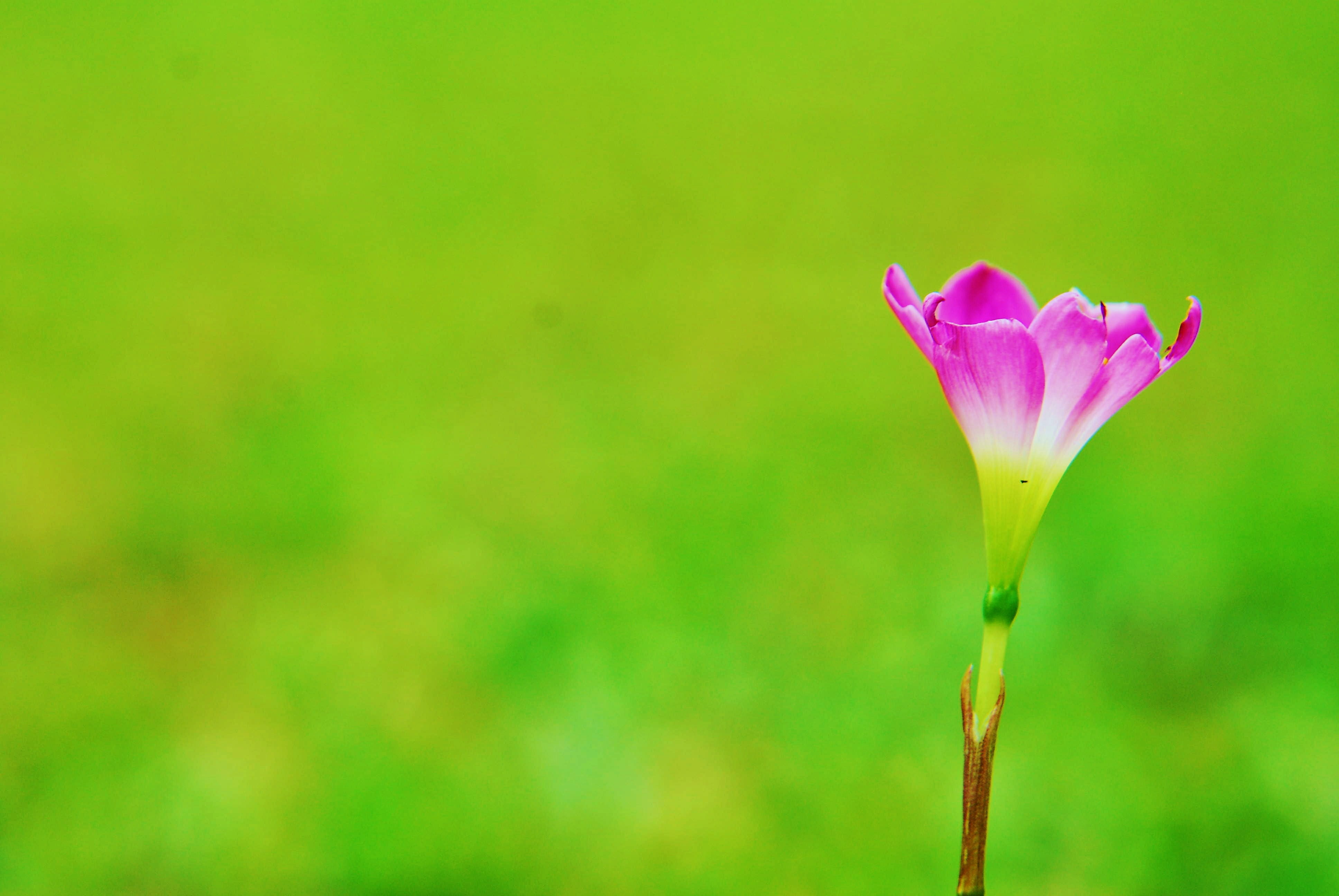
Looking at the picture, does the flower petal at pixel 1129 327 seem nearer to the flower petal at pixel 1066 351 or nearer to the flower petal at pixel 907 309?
the flower petal at pixel 1066 351

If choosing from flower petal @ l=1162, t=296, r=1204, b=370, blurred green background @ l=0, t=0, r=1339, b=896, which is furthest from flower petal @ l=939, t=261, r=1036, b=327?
blurred green background @ l=0, t=0, r=1339, b=896

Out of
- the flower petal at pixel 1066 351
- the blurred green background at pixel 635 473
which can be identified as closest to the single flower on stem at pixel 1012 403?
the flower petal at pixel 1066 351

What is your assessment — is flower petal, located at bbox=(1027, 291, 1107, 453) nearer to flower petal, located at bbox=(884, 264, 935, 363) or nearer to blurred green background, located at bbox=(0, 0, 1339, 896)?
flower petal, located at bbox=(884, 264, 935, 363)

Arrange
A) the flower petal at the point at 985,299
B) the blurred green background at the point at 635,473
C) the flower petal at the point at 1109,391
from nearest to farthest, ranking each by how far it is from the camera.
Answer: the flower petal at the point at 1109,391 < the flower petal at the point at 985,299 < the blurred green background at the point at 635,473

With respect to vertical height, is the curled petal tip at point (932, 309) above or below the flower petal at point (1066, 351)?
above

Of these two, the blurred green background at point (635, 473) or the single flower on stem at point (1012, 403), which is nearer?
the single flower on stem at point (1012, 403)

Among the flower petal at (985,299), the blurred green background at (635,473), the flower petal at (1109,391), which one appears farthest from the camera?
the blurred green background at (635,473)
